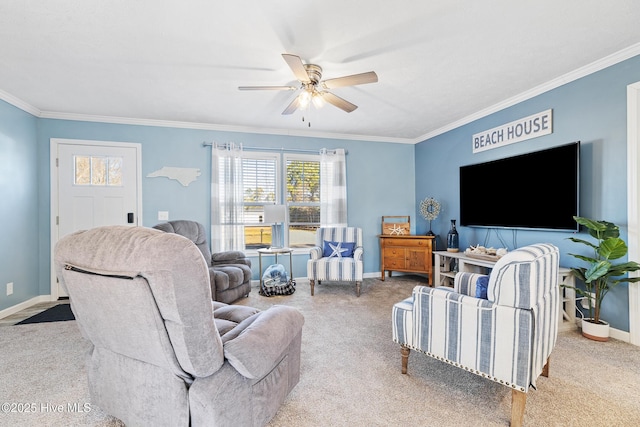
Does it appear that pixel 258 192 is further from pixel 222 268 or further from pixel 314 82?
pixel 314 82

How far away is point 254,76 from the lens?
272 centimetres

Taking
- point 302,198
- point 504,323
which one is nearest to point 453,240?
point 302,198

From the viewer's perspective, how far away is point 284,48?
2.26 m

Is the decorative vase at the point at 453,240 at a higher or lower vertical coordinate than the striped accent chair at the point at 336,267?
higher

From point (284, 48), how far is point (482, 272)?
3439mm

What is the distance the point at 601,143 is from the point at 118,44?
13.8ft

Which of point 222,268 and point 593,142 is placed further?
point 222,268

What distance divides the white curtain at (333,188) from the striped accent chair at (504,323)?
2945mm

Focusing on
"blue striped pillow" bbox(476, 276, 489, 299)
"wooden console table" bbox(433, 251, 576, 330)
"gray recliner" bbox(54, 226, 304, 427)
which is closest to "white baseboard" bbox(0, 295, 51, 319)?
"gray recliner" bbox(54, 226, 304, 427)

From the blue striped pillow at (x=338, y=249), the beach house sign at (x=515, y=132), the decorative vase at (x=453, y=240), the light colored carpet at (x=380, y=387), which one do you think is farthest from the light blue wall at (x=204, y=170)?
the light colored carpet at (x=380, y=387)

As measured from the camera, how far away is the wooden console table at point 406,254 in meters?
4.31

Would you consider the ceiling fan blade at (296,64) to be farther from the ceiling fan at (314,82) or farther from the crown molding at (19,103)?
the crown molding at (19,103)

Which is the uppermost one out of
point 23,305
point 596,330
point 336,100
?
point 336,100

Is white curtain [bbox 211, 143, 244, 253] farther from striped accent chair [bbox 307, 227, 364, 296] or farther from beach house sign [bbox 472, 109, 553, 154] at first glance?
beach house sign [bbox 472, 109, 553, 154]
